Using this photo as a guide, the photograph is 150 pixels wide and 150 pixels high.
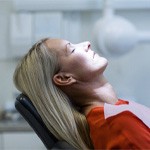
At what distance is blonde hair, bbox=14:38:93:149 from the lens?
1177 mm

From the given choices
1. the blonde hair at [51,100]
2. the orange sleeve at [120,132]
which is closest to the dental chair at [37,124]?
the blonde hair at [51,100]

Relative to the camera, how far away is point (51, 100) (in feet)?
3.95

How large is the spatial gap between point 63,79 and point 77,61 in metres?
0.09

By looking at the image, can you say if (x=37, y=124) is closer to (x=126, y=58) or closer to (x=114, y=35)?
(x=114, y=35)

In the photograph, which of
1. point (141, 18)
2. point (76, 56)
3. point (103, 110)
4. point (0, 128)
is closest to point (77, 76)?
point (76, 56)

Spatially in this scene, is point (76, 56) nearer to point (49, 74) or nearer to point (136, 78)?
point (49, 74)

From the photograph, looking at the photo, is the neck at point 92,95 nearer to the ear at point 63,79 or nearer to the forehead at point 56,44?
the ear at point 63,79

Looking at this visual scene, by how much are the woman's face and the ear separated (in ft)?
0.07

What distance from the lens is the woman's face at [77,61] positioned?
1225 millimetres

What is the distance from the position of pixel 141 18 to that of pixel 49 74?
39.8 inches

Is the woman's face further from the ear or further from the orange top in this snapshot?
the orange top

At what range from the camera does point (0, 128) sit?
6.07 ft

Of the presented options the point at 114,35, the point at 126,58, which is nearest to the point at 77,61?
the point at 114,35

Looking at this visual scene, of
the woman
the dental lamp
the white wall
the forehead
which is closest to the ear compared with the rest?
the woman
